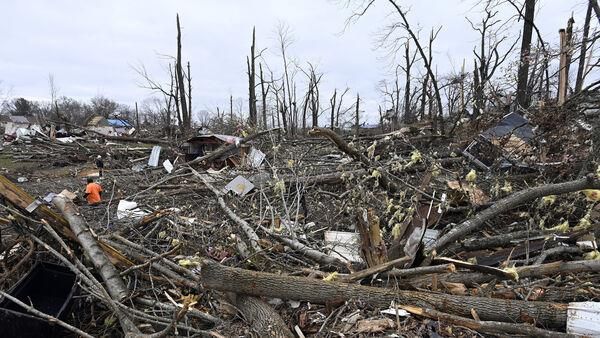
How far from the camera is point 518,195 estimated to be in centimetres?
401

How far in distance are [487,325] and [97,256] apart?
3236 millimetres

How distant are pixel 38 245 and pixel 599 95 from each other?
8579 mm

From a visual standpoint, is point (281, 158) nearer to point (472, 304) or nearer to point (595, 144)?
point (595, 144)

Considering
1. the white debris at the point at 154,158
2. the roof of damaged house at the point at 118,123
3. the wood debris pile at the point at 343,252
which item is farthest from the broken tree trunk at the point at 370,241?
the roof of damaged house at the point at 118,123

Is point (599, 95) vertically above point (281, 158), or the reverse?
point (599, 95)

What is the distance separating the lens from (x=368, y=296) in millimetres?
2775

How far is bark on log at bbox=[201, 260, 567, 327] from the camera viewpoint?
2.58 metres

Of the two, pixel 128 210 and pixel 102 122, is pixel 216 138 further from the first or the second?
pixel 102 122

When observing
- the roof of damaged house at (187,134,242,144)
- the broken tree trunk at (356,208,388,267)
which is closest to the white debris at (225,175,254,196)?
the broken tree trunk at (356,208,388,267)

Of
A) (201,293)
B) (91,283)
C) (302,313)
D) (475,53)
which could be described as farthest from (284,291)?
(475,53)

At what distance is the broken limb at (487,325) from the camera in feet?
7.71

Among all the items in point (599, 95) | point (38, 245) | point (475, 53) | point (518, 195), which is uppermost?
point (475, 53)

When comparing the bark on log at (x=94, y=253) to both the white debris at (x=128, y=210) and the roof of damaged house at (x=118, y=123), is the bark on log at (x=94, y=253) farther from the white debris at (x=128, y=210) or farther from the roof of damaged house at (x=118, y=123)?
the roof of damaged house at (x=118, y=123)

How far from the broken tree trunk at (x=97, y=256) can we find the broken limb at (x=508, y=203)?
268 cm
